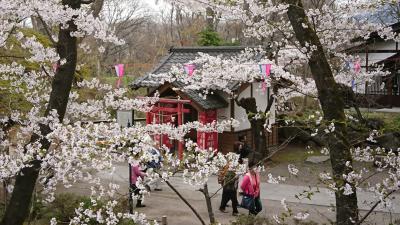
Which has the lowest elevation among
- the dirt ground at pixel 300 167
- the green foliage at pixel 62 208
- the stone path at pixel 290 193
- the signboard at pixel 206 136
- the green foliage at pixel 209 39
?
the stone path at pixel 290 193

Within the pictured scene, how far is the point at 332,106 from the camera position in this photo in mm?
5754

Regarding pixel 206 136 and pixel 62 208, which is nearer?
pixel 62 208

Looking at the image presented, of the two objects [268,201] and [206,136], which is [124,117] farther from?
[268,201]

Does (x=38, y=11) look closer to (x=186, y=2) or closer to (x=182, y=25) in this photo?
(x=186, y=2)

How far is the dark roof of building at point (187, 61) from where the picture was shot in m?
15.6

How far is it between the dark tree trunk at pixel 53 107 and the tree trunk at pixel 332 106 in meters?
3.02

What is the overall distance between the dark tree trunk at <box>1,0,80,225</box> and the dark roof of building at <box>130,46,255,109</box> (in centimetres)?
908

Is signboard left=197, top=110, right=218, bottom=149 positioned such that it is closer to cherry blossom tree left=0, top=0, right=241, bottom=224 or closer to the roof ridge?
the roof ridge

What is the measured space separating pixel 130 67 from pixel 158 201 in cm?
2063

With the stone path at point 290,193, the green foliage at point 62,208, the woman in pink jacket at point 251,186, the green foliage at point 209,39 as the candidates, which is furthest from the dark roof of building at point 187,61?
the green foliage at point 62,208

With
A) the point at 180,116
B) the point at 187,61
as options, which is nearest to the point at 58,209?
the point at 180,116

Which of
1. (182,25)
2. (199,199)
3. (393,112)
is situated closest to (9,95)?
(199,199)

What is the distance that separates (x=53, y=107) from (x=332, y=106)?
12.2 feet

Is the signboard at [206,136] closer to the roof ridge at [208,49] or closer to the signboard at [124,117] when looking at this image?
the signboard at [124,117]
